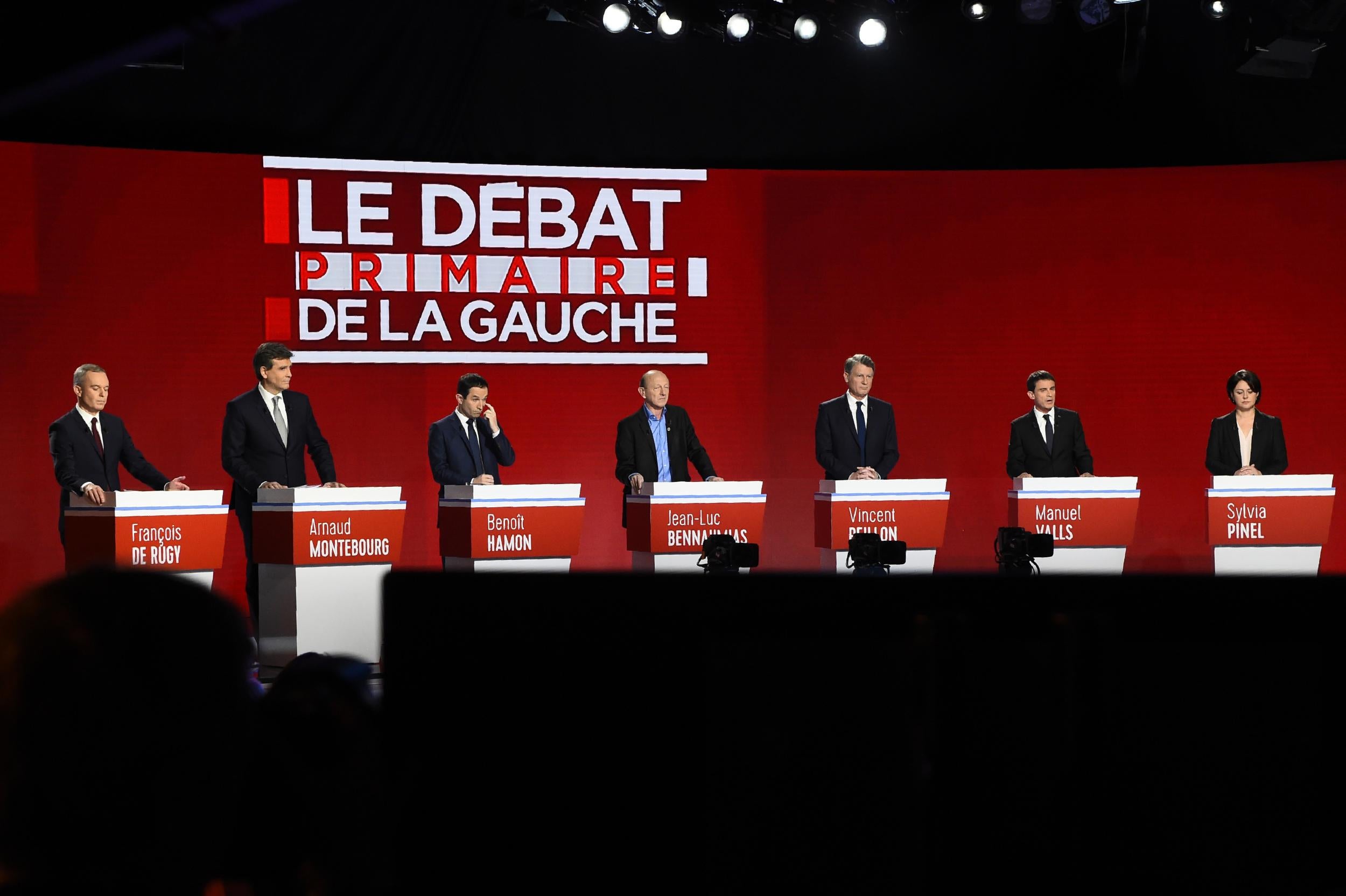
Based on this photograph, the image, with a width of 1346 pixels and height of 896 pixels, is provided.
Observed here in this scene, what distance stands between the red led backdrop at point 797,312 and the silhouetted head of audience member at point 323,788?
767 cm

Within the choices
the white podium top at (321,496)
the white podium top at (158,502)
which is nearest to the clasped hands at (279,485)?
the white podium top at (321,496)

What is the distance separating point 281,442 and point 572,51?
138 inches

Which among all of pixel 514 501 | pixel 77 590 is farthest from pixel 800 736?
pixel 514 501

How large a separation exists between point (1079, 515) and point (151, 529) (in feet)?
15.7

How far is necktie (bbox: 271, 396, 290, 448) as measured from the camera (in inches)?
245

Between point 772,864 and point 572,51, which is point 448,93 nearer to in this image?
point 572,51

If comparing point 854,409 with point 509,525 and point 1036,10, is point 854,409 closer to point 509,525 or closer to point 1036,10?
point 509,525

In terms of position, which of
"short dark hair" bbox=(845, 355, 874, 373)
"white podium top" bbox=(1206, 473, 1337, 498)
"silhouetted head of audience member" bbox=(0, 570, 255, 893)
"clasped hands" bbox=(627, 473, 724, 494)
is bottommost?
"white podium top" bbox=(1206, 473, 1337, 498)

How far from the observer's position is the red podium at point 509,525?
6.18 m

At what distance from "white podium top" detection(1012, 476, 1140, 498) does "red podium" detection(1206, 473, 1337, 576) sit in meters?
0.45

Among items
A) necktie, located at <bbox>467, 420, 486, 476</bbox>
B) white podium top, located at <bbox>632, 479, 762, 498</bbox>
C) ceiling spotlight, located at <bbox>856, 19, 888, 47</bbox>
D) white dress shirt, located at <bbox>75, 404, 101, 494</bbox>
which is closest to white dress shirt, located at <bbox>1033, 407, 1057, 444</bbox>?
white podium top, located at <bbox>632, 479, 762, 498</bbox>

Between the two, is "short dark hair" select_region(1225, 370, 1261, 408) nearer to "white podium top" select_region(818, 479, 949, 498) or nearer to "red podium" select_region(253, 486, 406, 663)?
"white podium top" select_region(818, 479, 949, 498)

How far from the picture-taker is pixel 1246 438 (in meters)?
6.96

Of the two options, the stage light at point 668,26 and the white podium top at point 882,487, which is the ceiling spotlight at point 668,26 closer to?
the stage light at point 668,26
